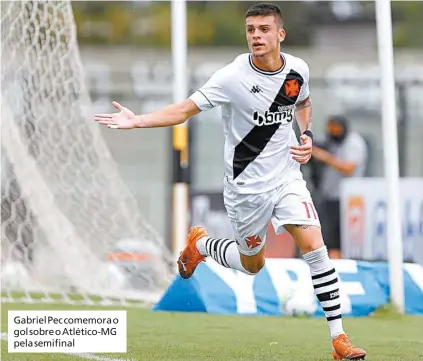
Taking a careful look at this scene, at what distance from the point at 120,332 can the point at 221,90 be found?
1.74 m

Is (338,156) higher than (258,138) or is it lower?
higher

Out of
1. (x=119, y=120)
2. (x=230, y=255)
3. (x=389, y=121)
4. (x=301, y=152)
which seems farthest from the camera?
(x=389, y=121)

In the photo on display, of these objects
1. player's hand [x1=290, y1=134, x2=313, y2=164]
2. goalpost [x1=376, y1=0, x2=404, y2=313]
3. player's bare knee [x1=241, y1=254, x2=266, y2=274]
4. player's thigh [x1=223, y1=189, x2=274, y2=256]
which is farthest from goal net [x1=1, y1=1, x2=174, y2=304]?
player's hand [x1=290, y1=134, x2=313, y2=164]

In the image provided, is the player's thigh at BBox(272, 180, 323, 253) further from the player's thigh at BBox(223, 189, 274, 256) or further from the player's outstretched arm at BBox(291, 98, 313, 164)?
the player's outstretched arm at BBox(291, 98, 313, 164)

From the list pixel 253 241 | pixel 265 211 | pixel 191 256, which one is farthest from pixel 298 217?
pixel 191 256

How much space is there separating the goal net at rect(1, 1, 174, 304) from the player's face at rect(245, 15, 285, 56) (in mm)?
3345

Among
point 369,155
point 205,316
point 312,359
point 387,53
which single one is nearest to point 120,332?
point 312,359

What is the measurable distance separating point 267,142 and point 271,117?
0.18m

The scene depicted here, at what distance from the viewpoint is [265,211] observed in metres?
7.72

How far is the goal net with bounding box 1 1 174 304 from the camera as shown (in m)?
10.5

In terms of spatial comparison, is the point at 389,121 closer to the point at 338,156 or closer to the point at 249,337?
the point at 249,337

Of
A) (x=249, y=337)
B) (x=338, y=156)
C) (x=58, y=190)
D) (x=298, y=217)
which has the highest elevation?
(x=338, y=156)

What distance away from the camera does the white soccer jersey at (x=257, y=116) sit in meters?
7.43

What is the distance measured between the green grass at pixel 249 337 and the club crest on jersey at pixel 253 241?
0.67 meters
